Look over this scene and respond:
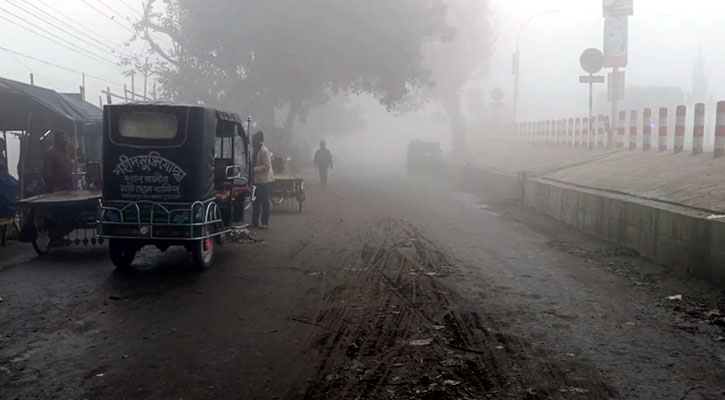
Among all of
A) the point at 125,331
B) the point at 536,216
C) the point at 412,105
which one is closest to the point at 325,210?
the point at 536,216

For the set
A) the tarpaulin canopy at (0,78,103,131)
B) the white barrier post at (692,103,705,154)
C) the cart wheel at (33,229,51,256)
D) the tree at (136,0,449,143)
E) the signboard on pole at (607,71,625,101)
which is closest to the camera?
the cart wheel at (33,229,51,256)

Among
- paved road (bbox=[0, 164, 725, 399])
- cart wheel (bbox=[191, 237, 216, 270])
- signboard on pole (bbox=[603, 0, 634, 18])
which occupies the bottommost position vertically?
paved road (bbox=[0, 164, 725, 399])

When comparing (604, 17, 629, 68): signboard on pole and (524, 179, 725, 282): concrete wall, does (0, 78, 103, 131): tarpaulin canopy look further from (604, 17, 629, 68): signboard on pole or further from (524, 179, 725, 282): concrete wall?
(604, 17, 629, 68): signboard on pole

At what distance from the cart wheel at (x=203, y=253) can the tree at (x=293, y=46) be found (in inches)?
843

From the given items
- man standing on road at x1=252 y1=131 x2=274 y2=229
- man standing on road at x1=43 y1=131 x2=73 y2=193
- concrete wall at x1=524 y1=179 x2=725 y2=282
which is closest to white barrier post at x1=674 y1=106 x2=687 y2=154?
concrete wall at x1=524 y1=179 x2=725 y2=282

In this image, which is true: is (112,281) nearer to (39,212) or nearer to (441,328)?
(39,212)

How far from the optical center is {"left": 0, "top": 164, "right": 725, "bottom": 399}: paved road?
5.29m

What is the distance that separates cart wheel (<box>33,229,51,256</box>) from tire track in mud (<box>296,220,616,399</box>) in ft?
17.1

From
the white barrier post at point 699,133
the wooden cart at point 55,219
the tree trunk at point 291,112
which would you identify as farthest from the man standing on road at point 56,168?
the tree trunk at point 291,112

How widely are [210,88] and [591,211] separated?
25636 millimetres

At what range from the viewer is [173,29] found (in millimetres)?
35250

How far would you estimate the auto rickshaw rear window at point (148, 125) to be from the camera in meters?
10.1

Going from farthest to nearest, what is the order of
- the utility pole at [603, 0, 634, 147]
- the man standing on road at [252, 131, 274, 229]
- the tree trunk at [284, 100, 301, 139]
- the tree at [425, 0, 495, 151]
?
the tree at [425, 0, 495, 151], the tree trunk at [284, 100, 301, 139], the utility pole at [603, 0, 634, 147], the man standing on road at [252, 131, 274, 229]

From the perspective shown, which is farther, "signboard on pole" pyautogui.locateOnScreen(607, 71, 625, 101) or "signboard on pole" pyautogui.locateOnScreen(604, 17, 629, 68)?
"signboard on pole" pyautogui.locateOnScreen(604, 17, 629, 68)
